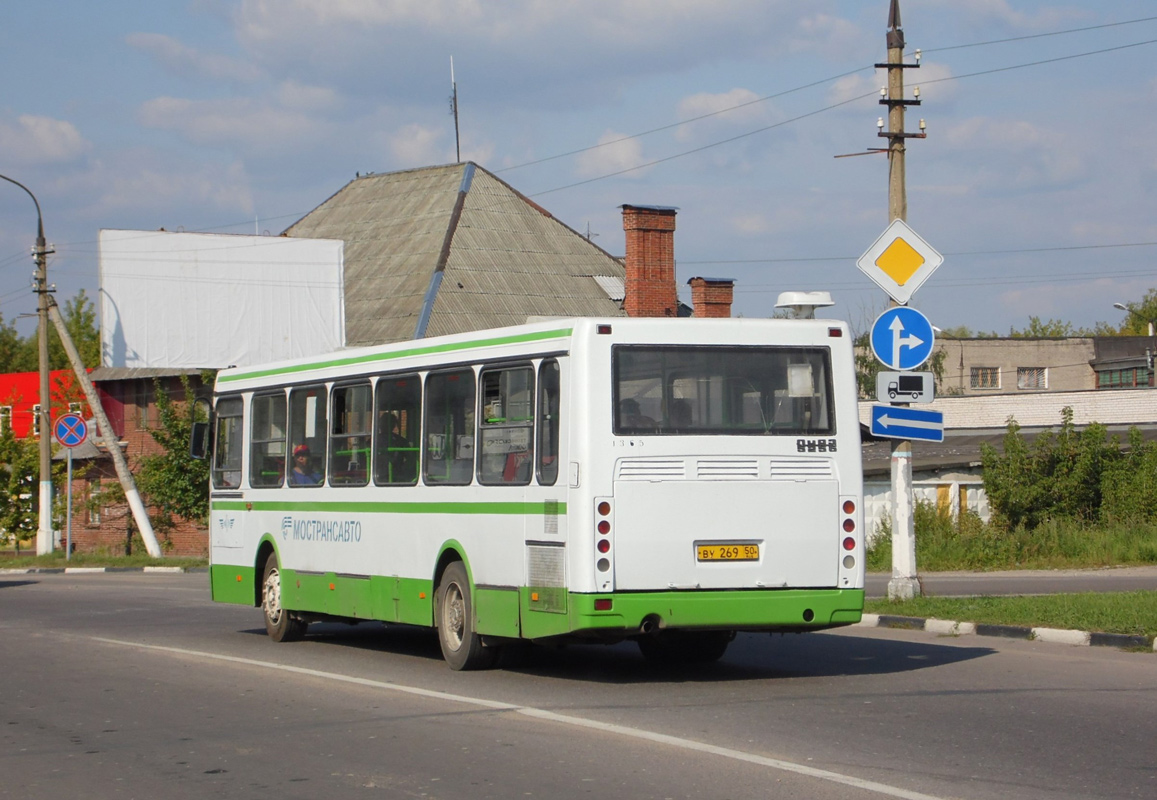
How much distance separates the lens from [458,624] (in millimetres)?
13156

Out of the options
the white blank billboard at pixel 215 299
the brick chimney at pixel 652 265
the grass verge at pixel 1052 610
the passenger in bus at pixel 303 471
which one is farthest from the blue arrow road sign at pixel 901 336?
the white blank billboard at pixel 215 299

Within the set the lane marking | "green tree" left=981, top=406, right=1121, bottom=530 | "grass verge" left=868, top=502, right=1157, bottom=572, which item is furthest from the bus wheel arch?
"green tree" left=981, top=406, right=1121, bottom=530

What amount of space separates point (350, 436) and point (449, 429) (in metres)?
2.17

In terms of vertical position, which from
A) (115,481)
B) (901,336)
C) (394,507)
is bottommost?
(394,507)

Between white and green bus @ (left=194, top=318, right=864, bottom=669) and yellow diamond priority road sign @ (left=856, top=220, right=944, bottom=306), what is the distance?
519cm

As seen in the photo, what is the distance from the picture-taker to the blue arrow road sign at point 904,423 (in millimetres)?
16750

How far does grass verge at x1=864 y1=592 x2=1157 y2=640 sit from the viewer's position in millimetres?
14484

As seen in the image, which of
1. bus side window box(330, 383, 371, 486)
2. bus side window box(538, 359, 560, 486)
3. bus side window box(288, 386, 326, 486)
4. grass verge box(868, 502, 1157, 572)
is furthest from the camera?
grass verge box(868, 502, 1157, 572)

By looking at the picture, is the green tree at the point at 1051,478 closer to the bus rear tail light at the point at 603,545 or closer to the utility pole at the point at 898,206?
the utility pole at the point at 898,206

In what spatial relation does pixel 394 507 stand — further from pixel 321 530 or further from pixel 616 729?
pixel 616 729

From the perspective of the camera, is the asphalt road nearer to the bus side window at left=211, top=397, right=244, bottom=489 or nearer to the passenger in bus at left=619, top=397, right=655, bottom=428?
the passenger in bus at left=619, top=397, right=655, bottom=428

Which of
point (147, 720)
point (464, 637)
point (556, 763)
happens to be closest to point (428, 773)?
point (556, 763)

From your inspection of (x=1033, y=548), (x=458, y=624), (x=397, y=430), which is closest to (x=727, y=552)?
(x=458, y=624)

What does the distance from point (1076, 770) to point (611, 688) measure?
178 inches
